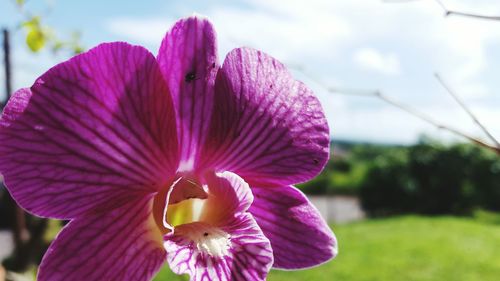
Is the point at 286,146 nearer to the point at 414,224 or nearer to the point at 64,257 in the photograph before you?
the point at 64,257

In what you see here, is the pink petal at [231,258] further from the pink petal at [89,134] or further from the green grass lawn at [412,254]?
the green grass lawn at [412,254]

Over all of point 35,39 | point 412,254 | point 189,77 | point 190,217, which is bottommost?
point 412,254

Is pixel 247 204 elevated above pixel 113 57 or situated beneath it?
situated beneath

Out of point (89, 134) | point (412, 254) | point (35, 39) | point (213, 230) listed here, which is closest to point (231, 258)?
point (213, 230)

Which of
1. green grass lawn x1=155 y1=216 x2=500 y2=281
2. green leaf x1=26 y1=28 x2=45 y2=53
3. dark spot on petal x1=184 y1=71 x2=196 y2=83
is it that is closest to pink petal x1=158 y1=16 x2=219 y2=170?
dark spot on petal x1=184 y1=71 x2=196 y2=83

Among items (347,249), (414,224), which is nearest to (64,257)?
(347,249)

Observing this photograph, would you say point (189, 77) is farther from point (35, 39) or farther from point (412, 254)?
point (412, 254)

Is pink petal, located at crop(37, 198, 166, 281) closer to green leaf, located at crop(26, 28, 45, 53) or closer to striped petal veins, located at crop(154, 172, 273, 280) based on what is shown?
striped petal veins, located at crop(154, 172, 273, 280)
